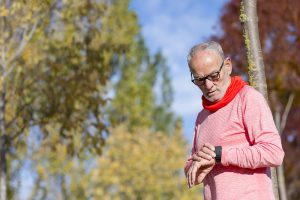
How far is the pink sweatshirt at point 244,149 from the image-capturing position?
2.85 meters


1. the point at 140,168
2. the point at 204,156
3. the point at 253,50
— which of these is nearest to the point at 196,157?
the point at 204,156

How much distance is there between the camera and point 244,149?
2879 millimetres

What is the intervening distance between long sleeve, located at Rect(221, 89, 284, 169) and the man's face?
0.12 meters

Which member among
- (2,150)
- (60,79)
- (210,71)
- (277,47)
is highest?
(277,47)

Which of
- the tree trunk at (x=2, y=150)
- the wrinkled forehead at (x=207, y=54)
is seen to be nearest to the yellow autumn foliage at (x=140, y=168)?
the tree trunk at (x=2, y=150)

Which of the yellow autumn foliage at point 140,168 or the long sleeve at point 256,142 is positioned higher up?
the yellow autumn foliage at point 140,168

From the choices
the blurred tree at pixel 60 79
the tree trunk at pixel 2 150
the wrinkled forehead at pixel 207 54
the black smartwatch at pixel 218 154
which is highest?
the blurred tree at pixel 60 79

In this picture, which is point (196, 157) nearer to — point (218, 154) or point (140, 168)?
point (218, 154)

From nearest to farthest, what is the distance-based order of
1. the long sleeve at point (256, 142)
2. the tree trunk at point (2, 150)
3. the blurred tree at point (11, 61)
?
the long sleeve at point (256, 142)
the blurred tree at point (11, 61)
the tree trunk at point (2, 150)

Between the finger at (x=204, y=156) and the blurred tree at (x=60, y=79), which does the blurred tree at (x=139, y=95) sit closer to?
the blurred tree at (x=60, y=79)

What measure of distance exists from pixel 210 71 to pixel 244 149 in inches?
15.5

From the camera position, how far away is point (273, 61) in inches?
613

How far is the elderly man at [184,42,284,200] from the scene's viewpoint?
2.87m

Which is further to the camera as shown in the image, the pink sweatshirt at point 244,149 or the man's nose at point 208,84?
the man's nose at point 208,84
